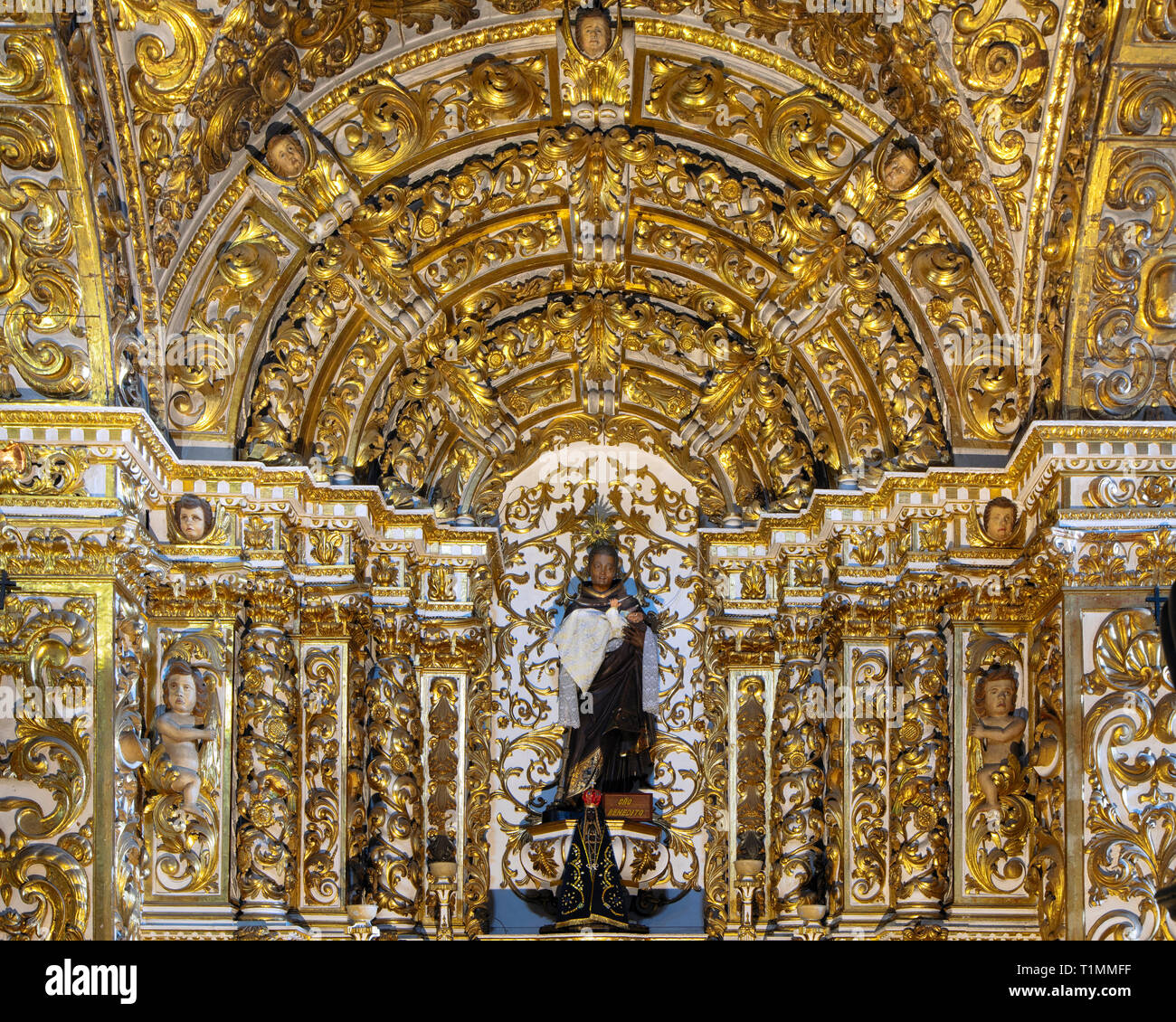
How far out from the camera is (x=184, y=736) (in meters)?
15.0

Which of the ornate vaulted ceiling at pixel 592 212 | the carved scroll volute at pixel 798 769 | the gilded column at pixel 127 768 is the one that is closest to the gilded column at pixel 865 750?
the carved scroll volute at pixel 798 769

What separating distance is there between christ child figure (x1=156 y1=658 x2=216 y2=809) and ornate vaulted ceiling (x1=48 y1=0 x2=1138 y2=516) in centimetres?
214

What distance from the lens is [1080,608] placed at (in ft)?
45.7

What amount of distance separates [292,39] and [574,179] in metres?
3.57

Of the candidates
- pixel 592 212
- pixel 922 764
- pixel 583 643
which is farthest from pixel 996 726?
pixel 592 212

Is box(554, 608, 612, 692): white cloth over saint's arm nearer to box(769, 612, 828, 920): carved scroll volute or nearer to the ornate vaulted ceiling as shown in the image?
the ornate vaulted ceiling

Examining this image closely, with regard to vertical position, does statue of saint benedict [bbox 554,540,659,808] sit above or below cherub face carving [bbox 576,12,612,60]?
below

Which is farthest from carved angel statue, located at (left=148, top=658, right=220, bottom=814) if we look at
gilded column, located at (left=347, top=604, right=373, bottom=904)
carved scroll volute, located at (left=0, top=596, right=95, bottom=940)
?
carved scroll volute, located at (left=0, top=596, right=95, bottom=940)

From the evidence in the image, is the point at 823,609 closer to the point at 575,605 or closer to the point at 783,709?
the point at 783,709

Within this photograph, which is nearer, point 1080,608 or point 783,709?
point 1080,608

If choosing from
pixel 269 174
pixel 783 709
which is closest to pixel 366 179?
pixel 269 174

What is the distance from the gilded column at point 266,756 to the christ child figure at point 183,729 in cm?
49

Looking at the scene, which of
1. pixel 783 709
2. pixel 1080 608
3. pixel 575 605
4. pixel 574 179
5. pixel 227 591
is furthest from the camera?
pixel 575 605

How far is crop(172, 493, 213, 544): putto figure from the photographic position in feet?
50.0
